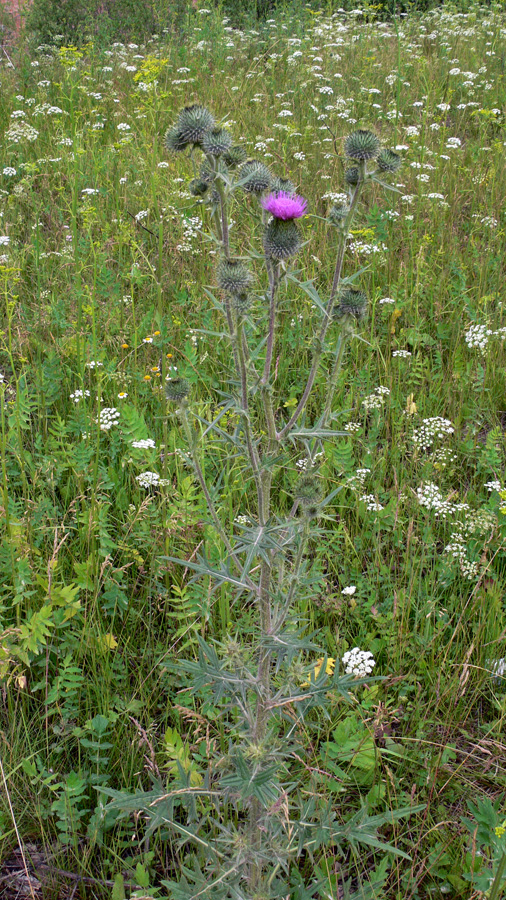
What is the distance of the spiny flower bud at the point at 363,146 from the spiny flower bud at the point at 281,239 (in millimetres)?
374

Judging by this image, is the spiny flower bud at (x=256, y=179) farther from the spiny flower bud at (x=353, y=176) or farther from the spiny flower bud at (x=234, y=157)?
the spiny flower bud at (x=353, y=176)

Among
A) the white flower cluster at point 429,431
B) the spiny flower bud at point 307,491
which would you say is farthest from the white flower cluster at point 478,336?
the spiny flower bud at point 307,491

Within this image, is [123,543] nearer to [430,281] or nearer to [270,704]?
[270,704]

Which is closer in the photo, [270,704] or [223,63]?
[270,704]

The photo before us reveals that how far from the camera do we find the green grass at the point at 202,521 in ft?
6.63

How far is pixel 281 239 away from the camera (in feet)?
5.12

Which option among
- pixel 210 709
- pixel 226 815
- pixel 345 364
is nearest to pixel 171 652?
pixel 210 709

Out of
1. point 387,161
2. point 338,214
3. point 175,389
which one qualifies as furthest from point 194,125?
point 175,389

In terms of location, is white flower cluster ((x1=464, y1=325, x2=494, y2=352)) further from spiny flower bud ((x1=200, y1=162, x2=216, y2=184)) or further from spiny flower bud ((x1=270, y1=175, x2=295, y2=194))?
spiny flower bud ((x1=200, y1=162, x2=216, y2=184))

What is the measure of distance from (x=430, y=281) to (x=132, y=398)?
84.4 inches

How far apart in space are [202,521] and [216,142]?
39.9 inches

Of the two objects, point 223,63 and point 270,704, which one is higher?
point 223,63

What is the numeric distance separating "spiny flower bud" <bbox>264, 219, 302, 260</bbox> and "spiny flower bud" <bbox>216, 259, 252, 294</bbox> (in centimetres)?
8

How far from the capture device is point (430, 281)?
4180 mm
